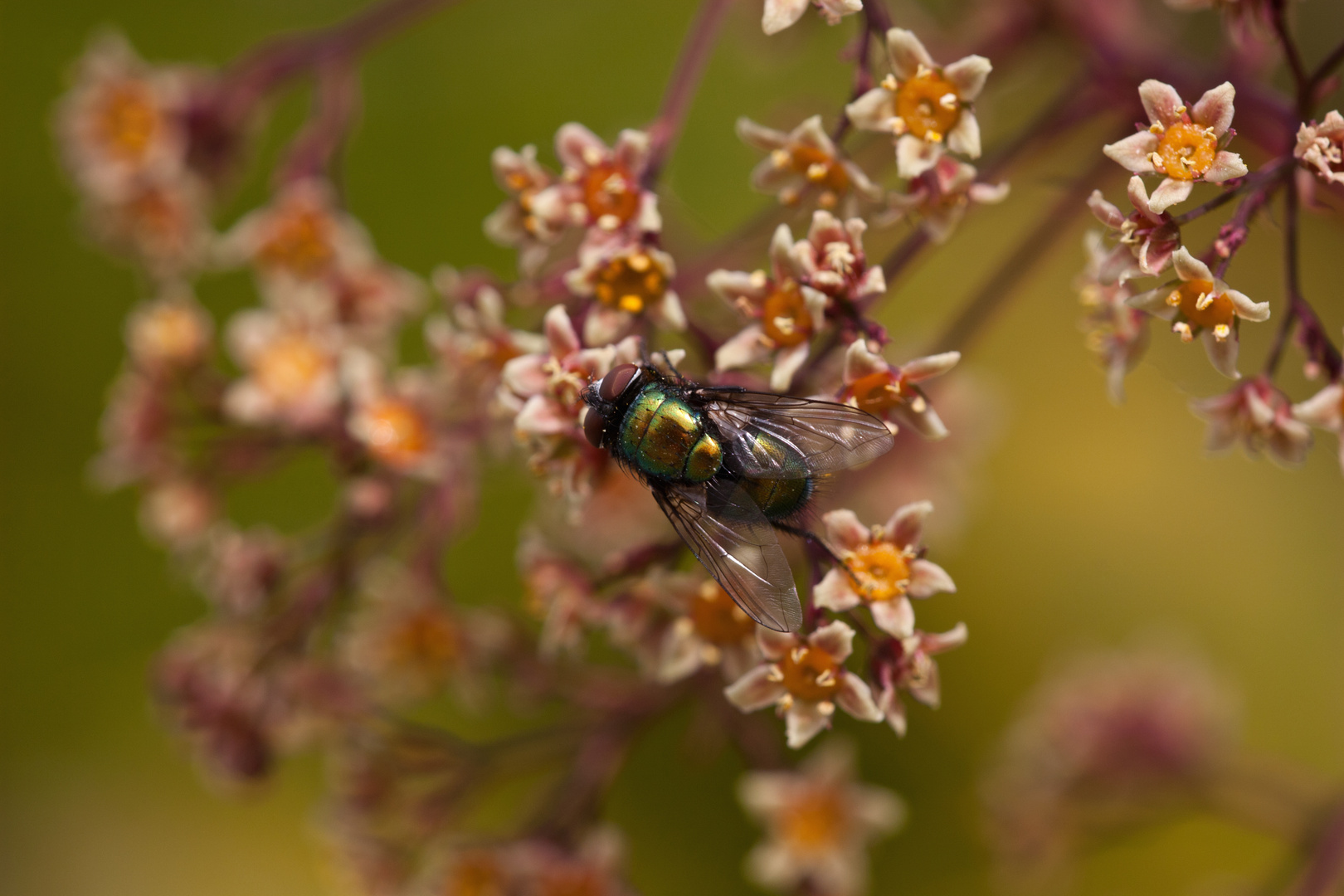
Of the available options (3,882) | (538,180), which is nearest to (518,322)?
(538,180)

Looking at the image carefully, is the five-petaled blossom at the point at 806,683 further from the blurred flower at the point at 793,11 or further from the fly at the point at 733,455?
the blurred flower at the point at 793,11

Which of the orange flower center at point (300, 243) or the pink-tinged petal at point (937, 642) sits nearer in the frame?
the pink-tinged petal at point (937, 642)

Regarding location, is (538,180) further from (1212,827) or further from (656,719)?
(1212,827)

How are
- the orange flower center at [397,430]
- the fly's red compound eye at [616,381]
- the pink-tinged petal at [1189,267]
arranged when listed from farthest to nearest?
the orange flower center at [397,430], the fly's red compound eye at [616,381], the pink-tinged petal at [1189,267]

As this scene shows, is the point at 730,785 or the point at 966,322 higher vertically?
the point at 966,322

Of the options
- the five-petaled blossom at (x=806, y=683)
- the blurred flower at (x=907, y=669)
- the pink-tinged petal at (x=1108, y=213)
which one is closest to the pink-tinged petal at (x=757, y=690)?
the five-petaled blossom at (x=806, y=683)

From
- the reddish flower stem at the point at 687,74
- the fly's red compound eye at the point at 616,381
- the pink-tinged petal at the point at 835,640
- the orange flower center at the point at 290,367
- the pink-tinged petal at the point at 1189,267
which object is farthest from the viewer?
the orange flower center at the point at 290,367

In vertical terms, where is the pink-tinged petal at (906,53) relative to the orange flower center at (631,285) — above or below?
above

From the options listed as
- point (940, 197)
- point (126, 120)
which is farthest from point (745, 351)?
point (126, 120)
